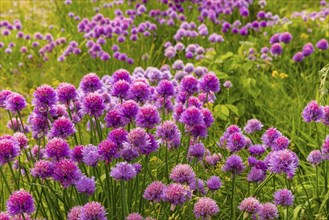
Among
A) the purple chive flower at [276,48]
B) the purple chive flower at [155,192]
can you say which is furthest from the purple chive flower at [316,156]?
the purple chive flower at [276,48]

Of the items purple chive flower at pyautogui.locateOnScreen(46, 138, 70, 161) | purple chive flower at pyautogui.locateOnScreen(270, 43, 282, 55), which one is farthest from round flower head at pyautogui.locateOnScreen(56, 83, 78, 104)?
purple chive flower at pyautogui.locateOnScreen(270, 43, 282, 55)

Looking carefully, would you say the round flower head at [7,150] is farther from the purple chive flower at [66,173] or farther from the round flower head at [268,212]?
the round flower head at [268,212]

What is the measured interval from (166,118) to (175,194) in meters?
1.26

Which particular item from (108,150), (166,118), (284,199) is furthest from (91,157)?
(166,118)

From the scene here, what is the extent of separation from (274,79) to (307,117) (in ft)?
6.47

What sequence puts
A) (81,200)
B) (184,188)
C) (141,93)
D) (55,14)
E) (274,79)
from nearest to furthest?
1. (184,188)
2. (81,200)
3. (141,93)
4. (274,79)
5. (55,14)

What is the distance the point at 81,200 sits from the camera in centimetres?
187

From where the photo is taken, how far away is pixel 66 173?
1.62 m

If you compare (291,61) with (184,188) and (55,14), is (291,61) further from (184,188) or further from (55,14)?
(55,14)

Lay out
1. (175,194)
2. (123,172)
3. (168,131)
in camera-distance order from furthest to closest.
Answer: (168,131), (123,172), (175,194)

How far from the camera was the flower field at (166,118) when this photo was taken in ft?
5.70

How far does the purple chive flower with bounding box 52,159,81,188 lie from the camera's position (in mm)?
1623

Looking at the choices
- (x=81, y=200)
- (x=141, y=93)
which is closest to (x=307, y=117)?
(x=141, y=93)

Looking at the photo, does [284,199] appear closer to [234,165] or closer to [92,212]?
[234,165]
